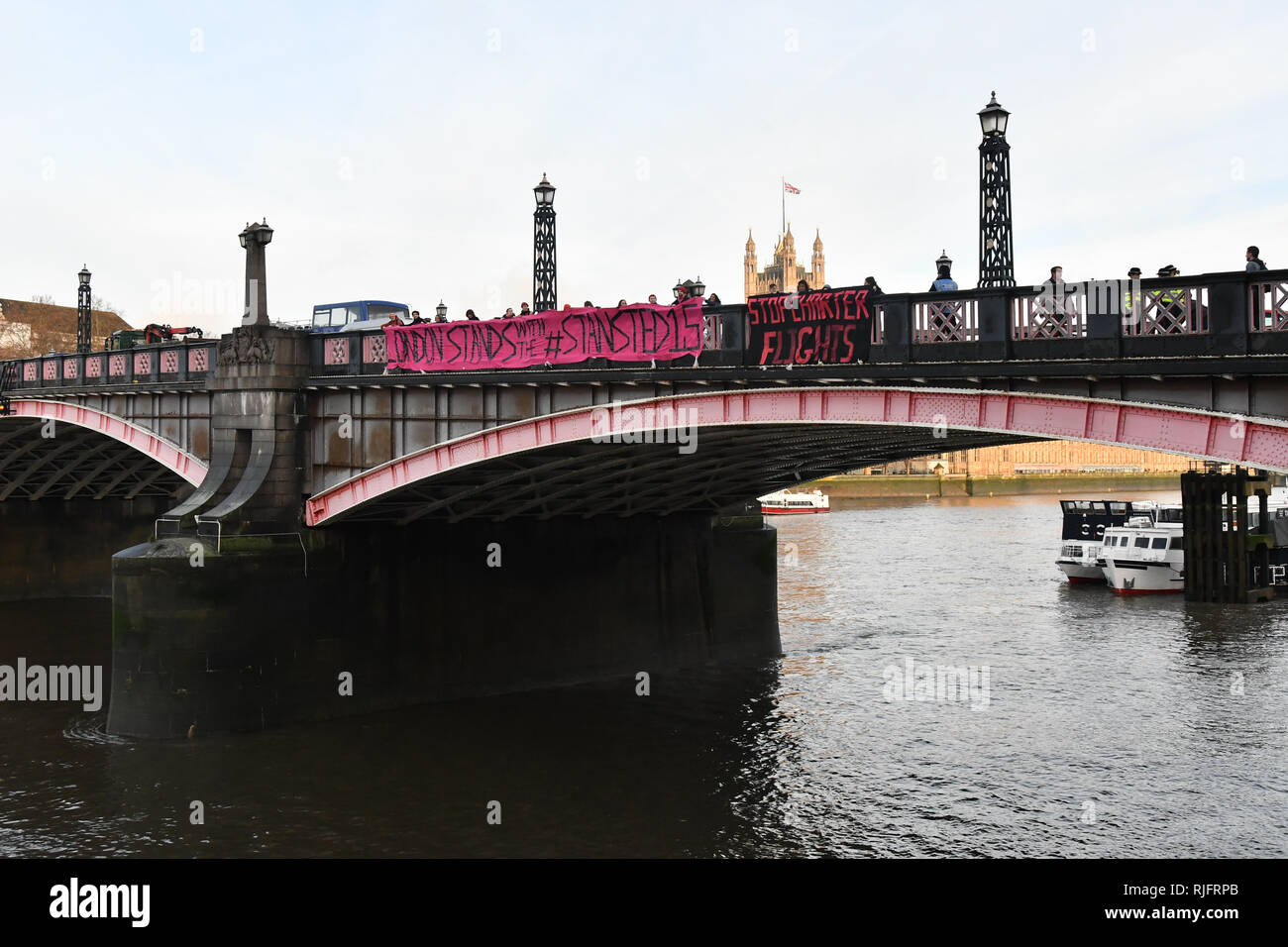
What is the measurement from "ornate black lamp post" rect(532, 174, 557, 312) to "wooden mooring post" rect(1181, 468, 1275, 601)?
31214mm

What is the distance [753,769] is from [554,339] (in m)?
8.99

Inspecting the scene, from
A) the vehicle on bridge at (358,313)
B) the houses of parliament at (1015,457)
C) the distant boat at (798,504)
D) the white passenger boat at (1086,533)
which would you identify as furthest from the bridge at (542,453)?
the houses of parliament at (1015,457)

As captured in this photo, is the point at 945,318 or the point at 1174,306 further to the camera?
the point at 945,318

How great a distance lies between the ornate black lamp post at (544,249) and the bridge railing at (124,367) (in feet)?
29.9

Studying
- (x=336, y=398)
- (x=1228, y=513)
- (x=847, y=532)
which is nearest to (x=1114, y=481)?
(x=847, y=532)

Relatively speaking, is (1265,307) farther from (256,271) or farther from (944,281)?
(256,271)

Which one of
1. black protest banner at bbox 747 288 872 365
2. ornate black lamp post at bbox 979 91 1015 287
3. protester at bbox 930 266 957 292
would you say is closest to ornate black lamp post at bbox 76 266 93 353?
black protest banner at bbox 747 288 872 365

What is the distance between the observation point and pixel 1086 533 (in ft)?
194

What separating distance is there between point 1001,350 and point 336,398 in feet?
51.8

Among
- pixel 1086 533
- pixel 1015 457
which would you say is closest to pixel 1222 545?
pixel 1086 533

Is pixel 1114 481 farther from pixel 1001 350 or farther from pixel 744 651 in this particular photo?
pixel 1001 350

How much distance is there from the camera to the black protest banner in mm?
16859

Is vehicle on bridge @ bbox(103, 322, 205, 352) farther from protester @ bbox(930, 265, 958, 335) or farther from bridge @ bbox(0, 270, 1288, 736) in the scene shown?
protester @ bbox(930, 265, 958, 335)
